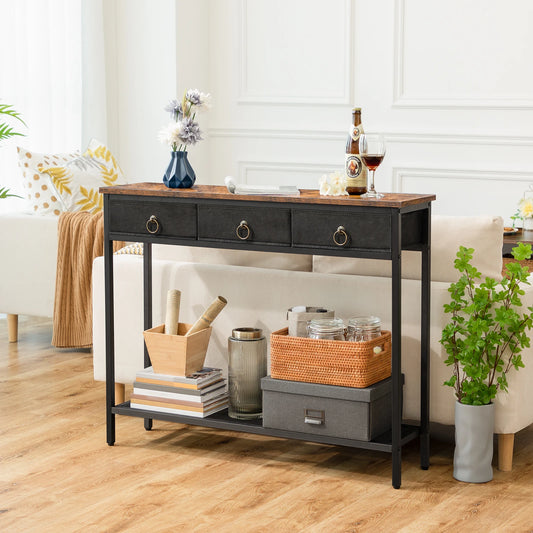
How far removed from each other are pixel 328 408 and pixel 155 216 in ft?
2.68

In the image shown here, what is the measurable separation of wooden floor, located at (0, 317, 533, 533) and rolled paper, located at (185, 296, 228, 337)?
40 cm

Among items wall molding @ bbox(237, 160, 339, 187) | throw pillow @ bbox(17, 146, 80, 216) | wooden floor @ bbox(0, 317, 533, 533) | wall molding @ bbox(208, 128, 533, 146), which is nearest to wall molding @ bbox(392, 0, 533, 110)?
wall molding @ bbox(208, 128, 533, 146)

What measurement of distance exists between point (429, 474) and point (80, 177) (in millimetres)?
2635

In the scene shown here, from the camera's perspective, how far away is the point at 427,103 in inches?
231

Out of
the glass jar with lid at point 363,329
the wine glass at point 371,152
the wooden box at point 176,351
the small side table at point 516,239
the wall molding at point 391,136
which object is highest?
the wall molding at point 391,136

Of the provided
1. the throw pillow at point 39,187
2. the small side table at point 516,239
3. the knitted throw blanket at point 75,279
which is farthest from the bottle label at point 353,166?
the throw pillow at point 39,187

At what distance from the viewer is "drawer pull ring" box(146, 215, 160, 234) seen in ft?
10.3

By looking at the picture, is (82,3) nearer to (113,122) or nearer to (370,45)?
(113,122)

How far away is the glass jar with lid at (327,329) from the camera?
2.97 meters

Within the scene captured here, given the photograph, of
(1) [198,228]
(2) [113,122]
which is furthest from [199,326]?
(2) [113,122]

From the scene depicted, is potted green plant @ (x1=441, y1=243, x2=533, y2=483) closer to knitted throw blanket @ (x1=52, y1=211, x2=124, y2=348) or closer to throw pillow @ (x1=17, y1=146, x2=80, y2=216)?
knitted throw blanket @ (x1=52, y1=211, x2=124, y2=348)

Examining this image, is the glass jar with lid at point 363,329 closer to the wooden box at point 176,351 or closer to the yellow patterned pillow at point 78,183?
the wooden box at point 176,351

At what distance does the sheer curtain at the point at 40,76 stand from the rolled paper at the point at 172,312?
2.58 m

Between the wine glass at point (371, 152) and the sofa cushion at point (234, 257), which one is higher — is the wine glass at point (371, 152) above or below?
above
